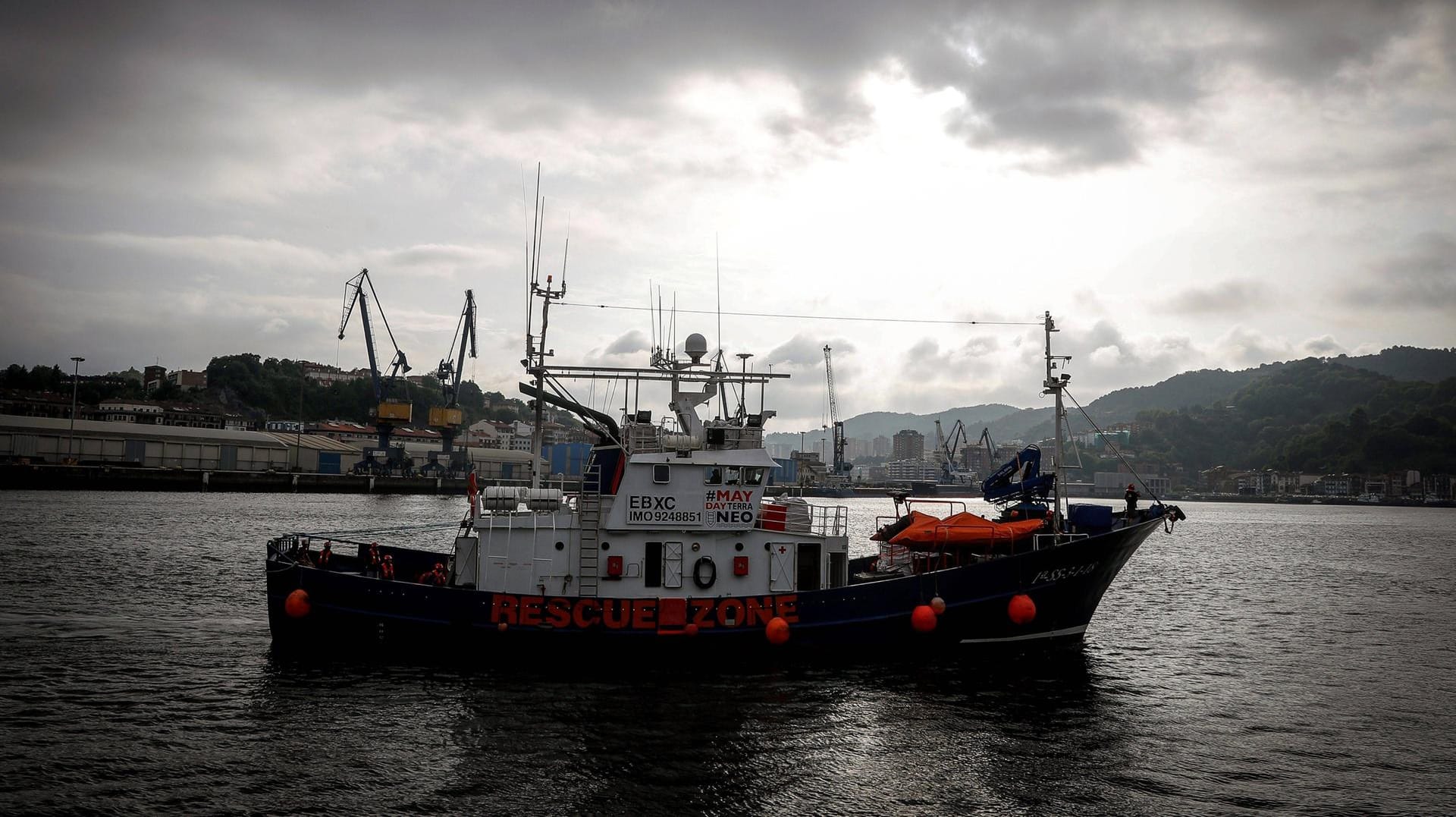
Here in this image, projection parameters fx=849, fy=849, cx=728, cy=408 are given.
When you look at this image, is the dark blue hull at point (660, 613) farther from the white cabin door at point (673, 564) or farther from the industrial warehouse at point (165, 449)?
the industrial warehouse at point (165, 449)

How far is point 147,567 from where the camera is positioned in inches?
1310

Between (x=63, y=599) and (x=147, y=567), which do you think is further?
(x=147, y=567)

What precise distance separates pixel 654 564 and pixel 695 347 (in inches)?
197

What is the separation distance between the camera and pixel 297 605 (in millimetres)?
18062

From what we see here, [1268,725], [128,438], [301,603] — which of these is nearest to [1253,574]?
[1268,725]

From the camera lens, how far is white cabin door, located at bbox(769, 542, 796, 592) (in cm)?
1872

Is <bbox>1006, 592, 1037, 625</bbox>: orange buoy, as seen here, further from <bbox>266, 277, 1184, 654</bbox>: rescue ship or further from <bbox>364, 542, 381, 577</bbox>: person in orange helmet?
<bbox>364, 542, 381, 577</bbox>: person in orange helmet

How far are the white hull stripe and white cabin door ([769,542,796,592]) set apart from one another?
436cm

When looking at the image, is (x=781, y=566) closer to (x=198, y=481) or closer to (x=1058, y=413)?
(x=1058, y=413)

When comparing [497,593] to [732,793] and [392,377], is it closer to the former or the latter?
[732,793]

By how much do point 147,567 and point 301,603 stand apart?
20.5 m

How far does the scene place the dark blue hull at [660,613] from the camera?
1794 cm

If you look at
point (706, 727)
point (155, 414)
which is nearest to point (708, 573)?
point (706, 727)

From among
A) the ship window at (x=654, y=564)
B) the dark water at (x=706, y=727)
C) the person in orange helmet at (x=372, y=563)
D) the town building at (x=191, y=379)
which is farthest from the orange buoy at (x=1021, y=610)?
the town building at (x=191, y=379)
